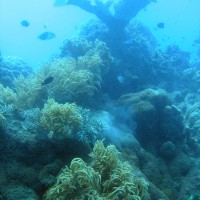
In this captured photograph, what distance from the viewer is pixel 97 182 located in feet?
15.0

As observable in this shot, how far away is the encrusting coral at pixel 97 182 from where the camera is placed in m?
4.35

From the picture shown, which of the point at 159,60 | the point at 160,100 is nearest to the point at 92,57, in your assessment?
the point at 160,100

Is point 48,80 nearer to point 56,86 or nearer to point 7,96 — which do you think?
point 56,86

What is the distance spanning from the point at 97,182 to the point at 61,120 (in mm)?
1737

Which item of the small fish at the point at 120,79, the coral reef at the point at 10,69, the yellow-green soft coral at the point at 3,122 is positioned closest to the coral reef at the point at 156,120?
the small fish at the point at 120,79

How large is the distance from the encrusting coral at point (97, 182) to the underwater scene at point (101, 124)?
0.05ft

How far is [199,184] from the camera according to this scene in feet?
24.5

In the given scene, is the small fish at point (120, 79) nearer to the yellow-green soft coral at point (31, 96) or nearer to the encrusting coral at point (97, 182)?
the yellow-green soft coral at point (31, 96)

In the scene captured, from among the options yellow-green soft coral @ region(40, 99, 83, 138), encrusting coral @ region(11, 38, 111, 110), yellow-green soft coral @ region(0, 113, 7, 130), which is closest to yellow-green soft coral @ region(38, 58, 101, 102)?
encrusting coral @ region(11, 38, 111, 110)

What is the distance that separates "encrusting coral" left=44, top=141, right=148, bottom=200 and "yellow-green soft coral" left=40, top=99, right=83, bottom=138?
917 millimetres

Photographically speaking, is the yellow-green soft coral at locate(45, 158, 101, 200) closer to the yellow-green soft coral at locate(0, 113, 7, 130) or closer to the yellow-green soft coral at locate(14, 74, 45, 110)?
the yellow-green soft coral at locate(0, 113, 7, 130)

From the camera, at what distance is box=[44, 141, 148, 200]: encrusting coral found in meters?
4.35

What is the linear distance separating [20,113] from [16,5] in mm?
206220

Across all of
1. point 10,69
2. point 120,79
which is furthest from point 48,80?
point 10,69
